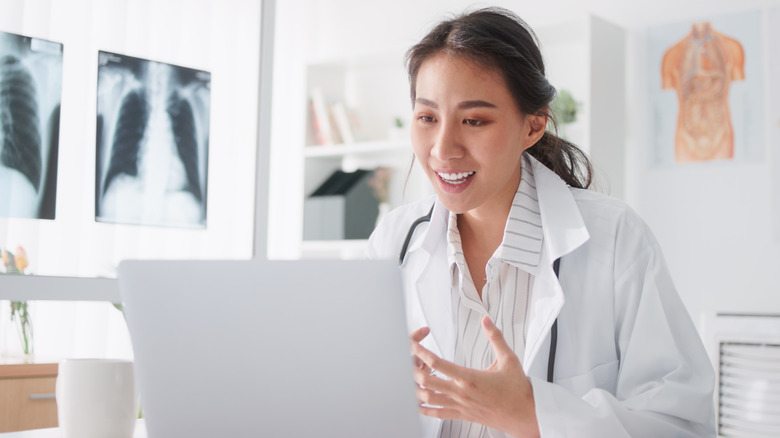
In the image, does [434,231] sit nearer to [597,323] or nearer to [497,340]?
[597,323]

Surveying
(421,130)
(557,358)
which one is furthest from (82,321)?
(557,358)

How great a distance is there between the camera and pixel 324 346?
77cm

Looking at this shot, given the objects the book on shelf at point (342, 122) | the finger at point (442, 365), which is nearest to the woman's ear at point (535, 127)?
the finger at point (442, 365)

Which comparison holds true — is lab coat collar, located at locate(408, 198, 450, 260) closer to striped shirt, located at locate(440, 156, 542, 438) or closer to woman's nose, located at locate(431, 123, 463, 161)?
striped shirt, located at locate(440, 156, 542, 438)

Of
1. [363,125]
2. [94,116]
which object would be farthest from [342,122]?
[94,116]

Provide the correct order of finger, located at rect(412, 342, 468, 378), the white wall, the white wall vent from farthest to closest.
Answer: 1. the white wall
2. the white wall vent
3. finger, located at rect(412, 342, 468, 378)

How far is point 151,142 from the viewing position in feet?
5.90

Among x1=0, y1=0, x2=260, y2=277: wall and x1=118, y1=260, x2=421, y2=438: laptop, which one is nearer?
x1=118, y1=260, x2=421, y2=438: laptop

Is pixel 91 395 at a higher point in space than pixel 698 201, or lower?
lower

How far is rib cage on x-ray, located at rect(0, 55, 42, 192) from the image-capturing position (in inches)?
60.2

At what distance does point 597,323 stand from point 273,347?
682 millimetres

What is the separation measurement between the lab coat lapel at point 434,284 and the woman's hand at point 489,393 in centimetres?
38

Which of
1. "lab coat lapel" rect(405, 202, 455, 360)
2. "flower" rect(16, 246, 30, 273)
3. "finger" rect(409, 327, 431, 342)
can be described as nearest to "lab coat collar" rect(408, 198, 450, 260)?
"lab coat lapel" rect(405, 202, 455, 360)

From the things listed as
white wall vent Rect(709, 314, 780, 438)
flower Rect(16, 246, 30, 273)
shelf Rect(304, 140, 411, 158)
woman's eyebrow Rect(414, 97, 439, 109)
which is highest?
shelf Rect(304, 140, 411, 158)
